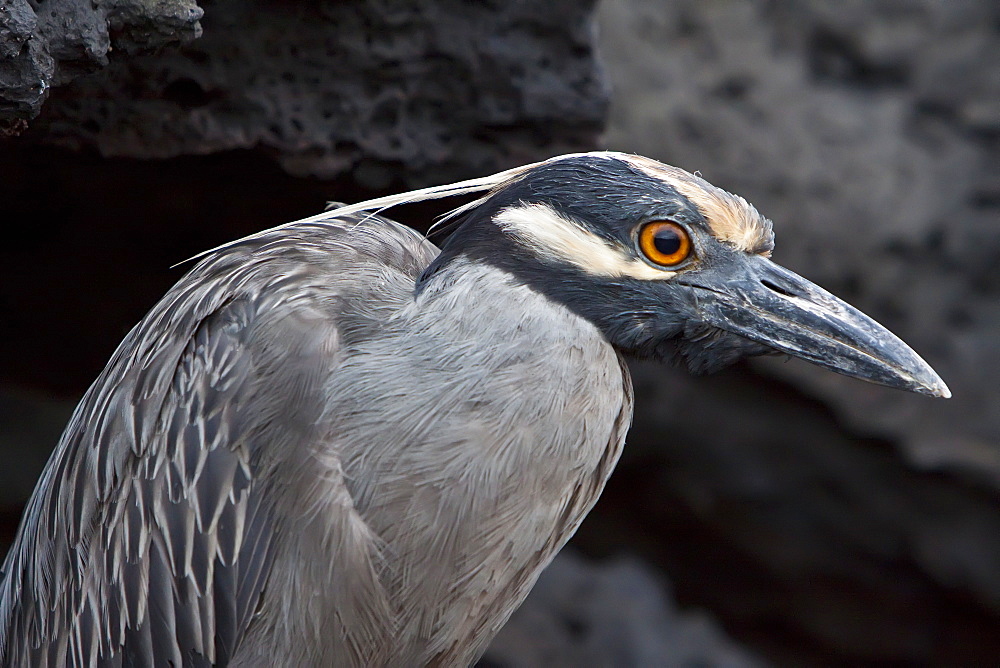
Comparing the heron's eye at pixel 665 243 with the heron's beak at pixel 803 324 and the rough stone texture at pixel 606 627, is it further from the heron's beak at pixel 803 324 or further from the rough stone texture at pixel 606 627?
the rough stone texture at pixel 606 627

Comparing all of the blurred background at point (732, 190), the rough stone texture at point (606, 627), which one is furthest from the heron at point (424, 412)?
the rough stone texture at point (606, 627)

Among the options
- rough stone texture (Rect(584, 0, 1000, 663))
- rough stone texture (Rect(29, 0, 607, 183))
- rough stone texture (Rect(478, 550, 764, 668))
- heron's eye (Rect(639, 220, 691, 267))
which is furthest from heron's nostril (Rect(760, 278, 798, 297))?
rough stone texture (Rect(478, 550, 764, 668))

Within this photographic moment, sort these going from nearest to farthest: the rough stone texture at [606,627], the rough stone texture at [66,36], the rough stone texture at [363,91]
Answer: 1. the rough stone texture at [66,36]
2. the rough stone texture at [363,91]
3. the rough stone texture at [606,627]

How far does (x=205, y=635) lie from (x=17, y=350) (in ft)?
5.32

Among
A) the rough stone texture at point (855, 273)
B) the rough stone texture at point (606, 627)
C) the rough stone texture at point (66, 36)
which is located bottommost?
the rough stone texture at point (606, 627)

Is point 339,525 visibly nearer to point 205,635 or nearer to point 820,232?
point 205,635

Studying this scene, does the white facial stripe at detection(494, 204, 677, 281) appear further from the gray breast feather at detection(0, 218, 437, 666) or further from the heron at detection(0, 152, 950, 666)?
the gray breast feather at detection(0, 218, 437, 666)

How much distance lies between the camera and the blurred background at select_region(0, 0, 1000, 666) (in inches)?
94.4

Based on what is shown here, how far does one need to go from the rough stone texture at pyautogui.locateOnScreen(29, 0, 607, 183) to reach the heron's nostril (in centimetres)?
107

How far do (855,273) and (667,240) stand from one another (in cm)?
175

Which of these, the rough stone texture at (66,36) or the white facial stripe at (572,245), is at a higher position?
the rough stone texture at (66,36)

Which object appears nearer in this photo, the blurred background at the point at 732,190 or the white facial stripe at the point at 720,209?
the white facial stripe at the point at 720,209

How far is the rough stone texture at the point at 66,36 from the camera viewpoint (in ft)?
4.87

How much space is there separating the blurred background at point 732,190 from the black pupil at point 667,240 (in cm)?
102
